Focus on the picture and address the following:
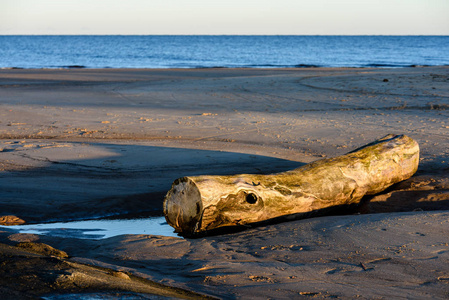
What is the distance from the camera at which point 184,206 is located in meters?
4.02

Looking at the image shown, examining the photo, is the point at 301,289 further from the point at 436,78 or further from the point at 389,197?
the point at 436,78

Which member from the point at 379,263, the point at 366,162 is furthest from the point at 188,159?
the point at 379,263

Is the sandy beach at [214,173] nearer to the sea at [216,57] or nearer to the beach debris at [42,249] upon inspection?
the beach debris at [42,249]

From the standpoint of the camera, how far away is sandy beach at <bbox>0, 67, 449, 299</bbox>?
2.74m

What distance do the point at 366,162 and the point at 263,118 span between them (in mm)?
4582

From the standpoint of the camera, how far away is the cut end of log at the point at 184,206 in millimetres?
3936

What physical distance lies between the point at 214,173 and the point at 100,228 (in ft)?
6.00

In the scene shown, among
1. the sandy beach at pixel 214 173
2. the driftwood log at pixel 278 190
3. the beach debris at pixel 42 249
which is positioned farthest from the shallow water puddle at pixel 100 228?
the beach debris at pixel 42 249

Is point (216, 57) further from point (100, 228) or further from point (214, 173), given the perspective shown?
point (100, 228)

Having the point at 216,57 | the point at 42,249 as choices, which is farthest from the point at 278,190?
the point at 216,57

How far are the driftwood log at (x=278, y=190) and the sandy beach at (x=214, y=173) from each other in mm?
214

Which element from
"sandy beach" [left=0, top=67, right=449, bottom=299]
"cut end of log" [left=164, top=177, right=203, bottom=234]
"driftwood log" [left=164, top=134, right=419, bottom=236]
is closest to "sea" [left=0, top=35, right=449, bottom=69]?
"sandy beach" [left=0, top=67, right=449, bottom=299]

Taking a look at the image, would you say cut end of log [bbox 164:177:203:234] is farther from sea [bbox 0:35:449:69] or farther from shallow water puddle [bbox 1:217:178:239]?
sea [bbox 0:35:449:69]

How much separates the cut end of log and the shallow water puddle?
196mm
